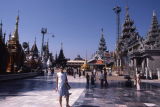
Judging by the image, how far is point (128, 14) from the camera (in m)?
91.3

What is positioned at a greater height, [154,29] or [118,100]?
[154,29]

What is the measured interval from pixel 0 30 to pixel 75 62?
298 feet

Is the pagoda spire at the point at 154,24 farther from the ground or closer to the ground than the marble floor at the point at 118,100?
farther from the ground

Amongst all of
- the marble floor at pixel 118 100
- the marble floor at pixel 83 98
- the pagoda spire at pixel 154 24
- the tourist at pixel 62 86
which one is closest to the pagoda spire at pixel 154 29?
the pagoda spire at pixel 154 24

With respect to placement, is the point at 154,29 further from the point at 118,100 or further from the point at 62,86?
the point at 62,86

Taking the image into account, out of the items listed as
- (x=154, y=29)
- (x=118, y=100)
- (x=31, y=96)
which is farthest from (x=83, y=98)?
(x=154, y=29)

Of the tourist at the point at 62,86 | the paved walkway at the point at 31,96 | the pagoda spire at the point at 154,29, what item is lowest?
the paved walkway at the point at 31,96

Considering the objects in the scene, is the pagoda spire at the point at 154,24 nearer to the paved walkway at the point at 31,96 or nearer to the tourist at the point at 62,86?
the paved walkway at the point at 31,96

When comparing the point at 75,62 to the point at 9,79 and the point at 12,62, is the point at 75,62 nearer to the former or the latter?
the point at 12,62

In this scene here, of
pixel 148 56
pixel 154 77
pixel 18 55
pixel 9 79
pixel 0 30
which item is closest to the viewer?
pixel 9 79

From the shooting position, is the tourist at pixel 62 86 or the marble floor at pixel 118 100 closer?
the tourist at pixel 62 86

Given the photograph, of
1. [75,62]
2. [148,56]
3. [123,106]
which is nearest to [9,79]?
[123,106]

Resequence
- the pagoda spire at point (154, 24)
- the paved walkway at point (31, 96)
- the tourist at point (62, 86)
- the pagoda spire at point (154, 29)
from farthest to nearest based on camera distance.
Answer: the pagoda spire at point (154, 24) < the pagoda spire at point (154, 29) < the paved walkway at point (31, 96) < the tourist at point (62, 86)

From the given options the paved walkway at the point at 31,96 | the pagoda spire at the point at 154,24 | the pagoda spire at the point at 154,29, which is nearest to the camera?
the paved walkway at the point at 31,96
